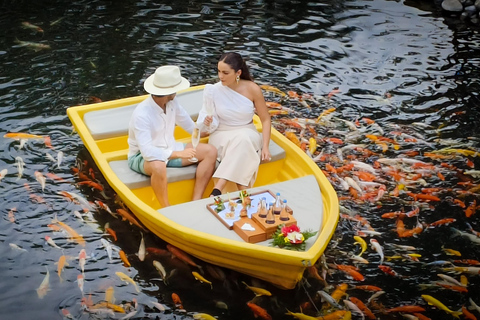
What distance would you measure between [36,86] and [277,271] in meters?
5.16

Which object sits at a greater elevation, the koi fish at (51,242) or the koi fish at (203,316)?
the koi fish at (203,316)

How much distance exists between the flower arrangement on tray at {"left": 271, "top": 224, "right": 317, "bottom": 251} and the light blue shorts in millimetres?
1379

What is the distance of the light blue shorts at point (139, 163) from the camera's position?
562 centimetres

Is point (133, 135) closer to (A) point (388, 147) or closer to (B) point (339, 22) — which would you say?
(A) point (388, 147)

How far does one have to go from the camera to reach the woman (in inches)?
222

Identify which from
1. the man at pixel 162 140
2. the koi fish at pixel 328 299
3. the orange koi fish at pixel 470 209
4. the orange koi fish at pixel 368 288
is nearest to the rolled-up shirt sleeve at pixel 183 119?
the man at pixel 162 140

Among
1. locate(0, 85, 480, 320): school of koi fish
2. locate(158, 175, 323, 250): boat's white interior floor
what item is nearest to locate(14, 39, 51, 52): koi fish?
locate(0, 85, 480, 320): school of koi fish

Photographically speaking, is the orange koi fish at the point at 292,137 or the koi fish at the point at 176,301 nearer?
the koi fish at the point at 176,301

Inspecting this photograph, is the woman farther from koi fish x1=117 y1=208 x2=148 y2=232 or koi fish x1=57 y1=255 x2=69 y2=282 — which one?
koi fish x1=57 y1=255 x2=69 y2=282

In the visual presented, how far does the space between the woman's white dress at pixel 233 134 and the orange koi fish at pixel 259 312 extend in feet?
3.66

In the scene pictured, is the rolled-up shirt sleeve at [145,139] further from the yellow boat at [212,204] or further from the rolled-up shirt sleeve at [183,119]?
the rolled-up shirt sleeve at [183,119]

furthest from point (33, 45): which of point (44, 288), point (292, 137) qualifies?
point (44, 288)

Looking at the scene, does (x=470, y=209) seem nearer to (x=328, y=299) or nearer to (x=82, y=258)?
(x=328, y=299)

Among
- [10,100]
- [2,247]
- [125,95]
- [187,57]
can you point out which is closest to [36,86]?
[10,100]
